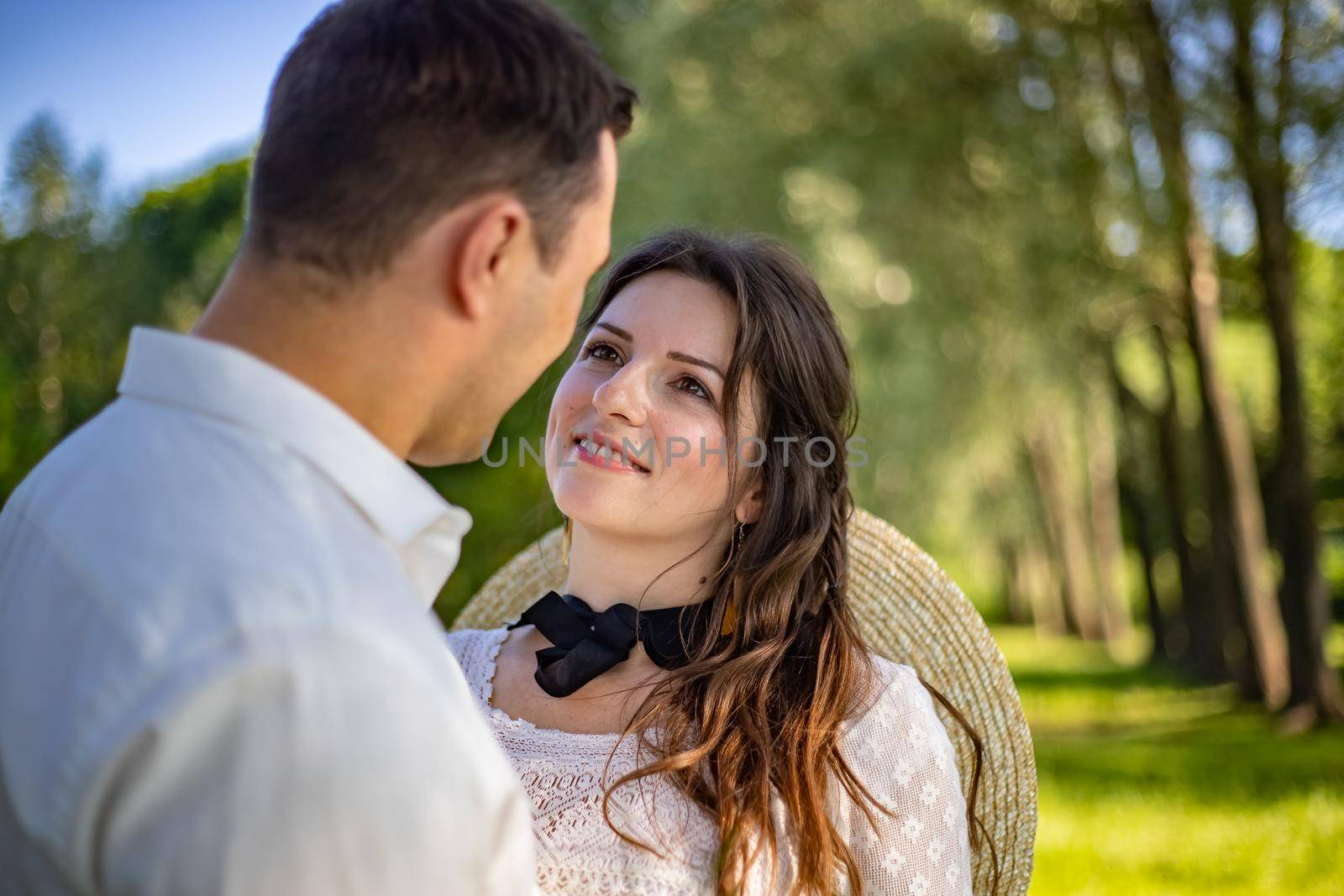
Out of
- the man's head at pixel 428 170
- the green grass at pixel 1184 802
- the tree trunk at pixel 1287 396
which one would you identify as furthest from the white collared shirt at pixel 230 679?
the tree trunk at pixel 1287 396

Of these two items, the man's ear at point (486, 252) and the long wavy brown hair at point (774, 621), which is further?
the long wavy brown hair at point (774, 621)

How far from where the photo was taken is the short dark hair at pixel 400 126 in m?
1.07

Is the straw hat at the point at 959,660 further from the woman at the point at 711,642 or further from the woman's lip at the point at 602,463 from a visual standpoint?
the woman's lip at the point at 602,463

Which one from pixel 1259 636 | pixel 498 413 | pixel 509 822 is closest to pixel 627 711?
pixel 498 413

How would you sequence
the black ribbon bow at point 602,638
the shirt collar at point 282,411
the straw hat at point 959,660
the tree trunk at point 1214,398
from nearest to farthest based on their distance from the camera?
the shirt collar at point 282,411
the black ribbon bow at point 602,638
the straw hat at point 959,660
the tree trunk at point 1214,398

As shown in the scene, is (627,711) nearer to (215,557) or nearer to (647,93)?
(215,557)

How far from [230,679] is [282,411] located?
268 millimetres

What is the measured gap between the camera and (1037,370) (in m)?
9.93

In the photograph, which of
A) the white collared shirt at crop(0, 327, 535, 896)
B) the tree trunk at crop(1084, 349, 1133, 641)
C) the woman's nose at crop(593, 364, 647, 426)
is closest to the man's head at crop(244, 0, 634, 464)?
the white collared shirt at crop(0, 327, 535, 896)

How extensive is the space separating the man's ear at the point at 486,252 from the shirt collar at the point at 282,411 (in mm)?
158

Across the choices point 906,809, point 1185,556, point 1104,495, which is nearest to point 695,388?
point 906,809

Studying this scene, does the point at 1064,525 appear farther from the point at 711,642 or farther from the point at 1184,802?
the point at 711,642

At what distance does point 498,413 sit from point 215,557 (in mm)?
381

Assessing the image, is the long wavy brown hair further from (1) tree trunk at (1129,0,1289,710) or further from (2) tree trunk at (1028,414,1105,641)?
(2) tree trunk at (1028,414,1105,641)
